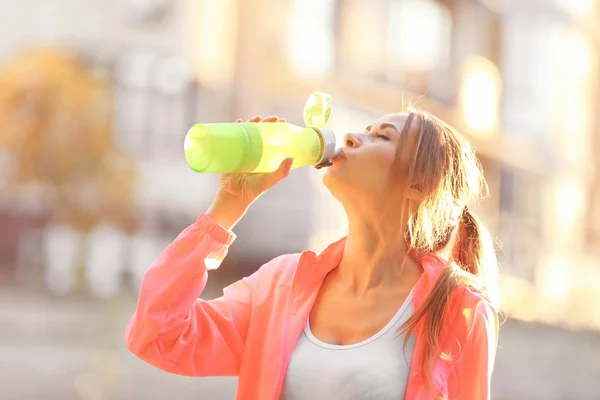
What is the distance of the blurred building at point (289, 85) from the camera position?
1680 centimetres

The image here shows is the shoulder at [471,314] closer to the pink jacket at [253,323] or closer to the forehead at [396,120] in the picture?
the pink jacket at [253,323]

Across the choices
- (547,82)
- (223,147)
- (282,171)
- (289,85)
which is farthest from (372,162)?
(547,82)

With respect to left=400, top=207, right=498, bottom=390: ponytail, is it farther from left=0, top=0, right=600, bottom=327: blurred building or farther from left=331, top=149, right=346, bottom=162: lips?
left=0, top=0, right=600, bottom=327: blurred building

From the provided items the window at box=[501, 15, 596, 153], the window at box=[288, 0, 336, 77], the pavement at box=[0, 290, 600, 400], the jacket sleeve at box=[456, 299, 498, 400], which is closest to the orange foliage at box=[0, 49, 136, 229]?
the pavement at box=[0, 290, 600, 400]

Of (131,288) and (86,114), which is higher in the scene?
(86,114)

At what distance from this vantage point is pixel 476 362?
1.82 metres

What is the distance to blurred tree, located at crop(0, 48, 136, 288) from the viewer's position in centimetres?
1680

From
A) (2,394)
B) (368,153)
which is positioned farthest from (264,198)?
(368,153)

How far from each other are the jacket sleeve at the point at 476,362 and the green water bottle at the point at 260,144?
14.2 inches

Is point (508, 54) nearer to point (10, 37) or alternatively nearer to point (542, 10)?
point (542, 10)

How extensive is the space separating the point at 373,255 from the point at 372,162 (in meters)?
0.17

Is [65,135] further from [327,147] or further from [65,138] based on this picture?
[327,147]

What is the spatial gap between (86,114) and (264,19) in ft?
9.94

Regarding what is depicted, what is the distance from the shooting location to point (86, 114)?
17109mm
